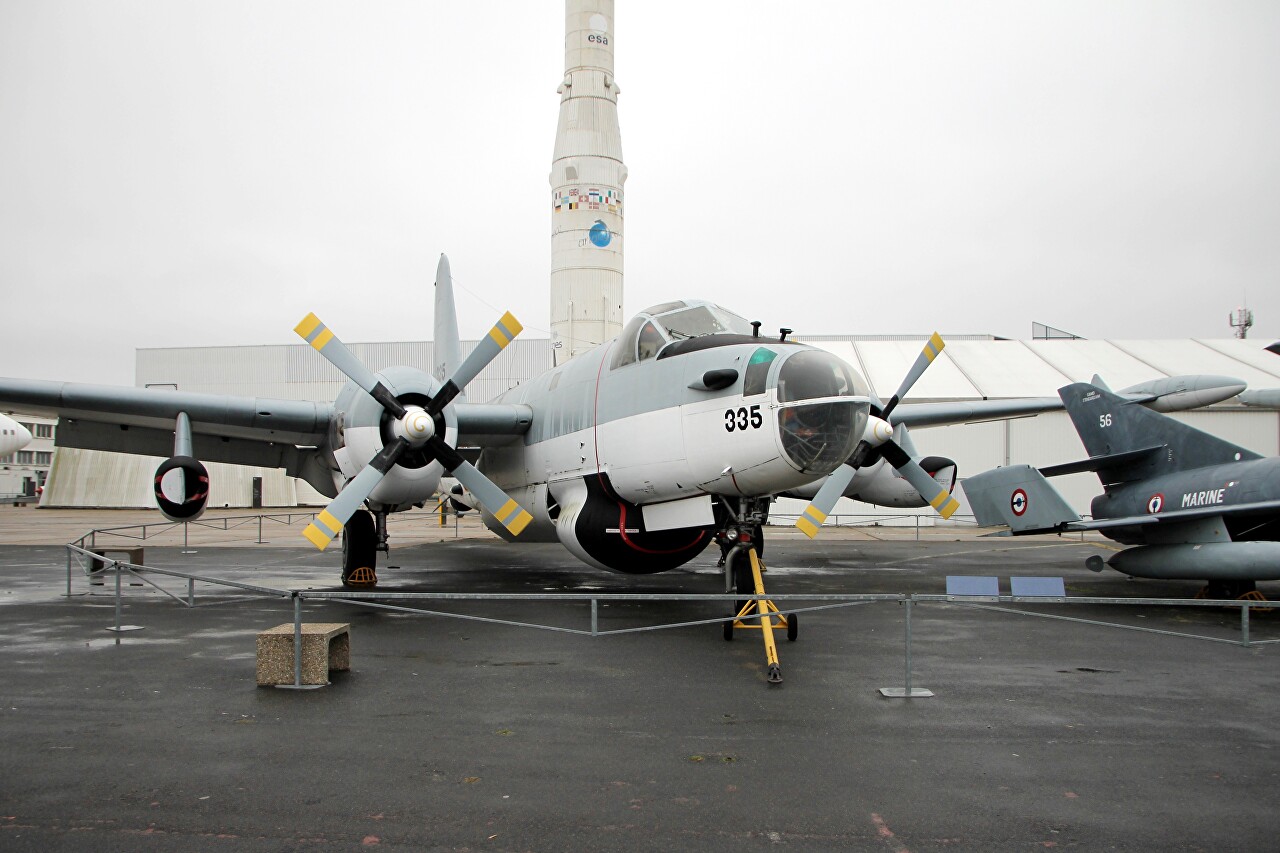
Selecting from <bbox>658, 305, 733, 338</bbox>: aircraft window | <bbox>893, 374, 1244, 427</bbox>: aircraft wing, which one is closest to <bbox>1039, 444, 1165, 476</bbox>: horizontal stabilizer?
<bbox>893, 374, 1244, 427</bbox>: aircraft wing

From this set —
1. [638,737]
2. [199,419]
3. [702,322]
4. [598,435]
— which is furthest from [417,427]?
[638,737]

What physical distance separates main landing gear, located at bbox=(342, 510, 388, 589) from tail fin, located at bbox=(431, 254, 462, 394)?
3749mm

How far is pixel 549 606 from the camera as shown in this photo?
1407cm

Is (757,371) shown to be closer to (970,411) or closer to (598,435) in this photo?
(598,435)

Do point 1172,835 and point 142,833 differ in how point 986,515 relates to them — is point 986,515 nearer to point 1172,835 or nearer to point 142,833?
point 1172,835

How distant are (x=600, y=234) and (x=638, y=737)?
30585mm

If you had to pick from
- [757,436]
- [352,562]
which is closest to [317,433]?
[352,562]

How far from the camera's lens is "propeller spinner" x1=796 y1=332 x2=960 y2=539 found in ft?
39.7

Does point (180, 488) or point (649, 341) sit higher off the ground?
point (649, 341)

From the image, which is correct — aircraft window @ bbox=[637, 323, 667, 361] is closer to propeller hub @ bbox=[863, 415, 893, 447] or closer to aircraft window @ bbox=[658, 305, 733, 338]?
aircraft window @ bbox=[658, 305, 733, 338]

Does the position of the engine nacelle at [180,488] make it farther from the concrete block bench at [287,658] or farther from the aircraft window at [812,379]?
the aircraft window at [812,379]

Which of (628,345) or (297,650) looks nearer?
(297,650)

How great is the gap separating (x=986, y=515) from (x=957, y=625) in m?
5.16

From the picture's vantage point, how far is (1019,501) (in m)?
16.3
